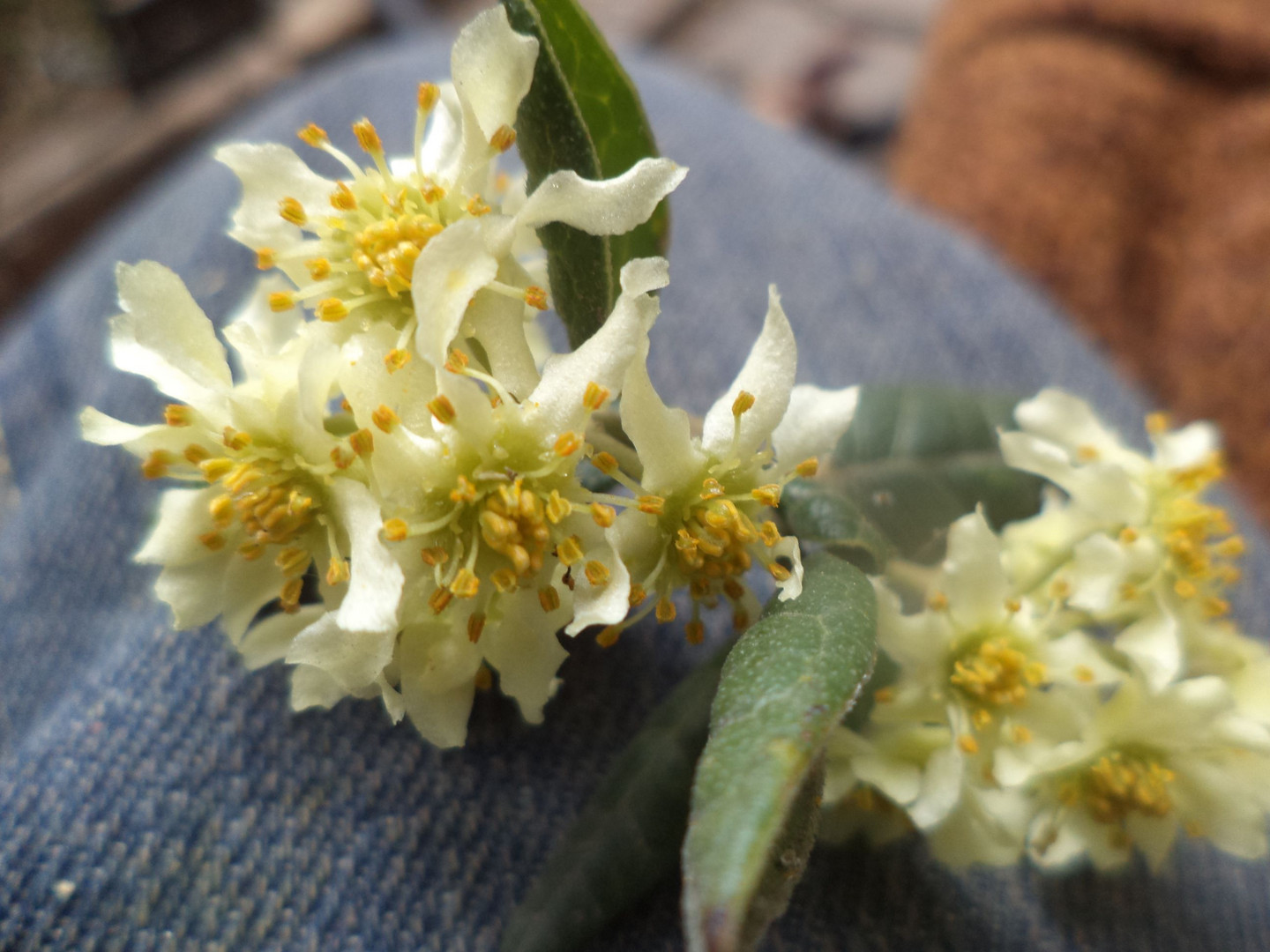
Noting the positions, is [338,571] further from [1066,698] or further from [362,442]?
[1066,698]

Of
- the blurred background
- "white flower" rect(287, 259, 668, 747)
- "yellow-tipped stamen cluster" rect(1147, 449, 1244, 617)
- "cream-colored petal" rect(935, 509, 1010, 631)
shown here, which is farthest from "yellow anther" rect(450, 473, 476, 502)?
the blurred background

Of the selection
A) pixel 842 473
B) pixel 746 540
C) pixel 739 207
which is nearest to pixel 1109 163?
pixel 739 207

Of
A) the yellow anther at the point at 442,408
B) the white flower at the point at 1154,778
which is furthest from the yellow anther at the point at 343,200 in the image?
the white flower at the point at 1154,778

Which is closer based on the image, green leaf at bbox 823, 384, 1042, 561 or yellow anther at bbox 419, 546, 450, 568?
yellow anther at bbox 419, 546, 450, 568

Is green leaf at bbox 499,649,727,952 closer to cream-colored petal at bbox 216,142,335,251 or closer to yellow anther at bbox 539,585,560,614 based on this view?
yellow anther at bbox 539,585,560,614

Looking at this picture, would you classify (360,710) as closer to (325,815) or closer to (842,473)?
(325,815)

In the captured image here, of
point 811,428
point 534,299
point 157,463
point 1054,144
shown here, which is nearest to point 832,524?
point 811,428
